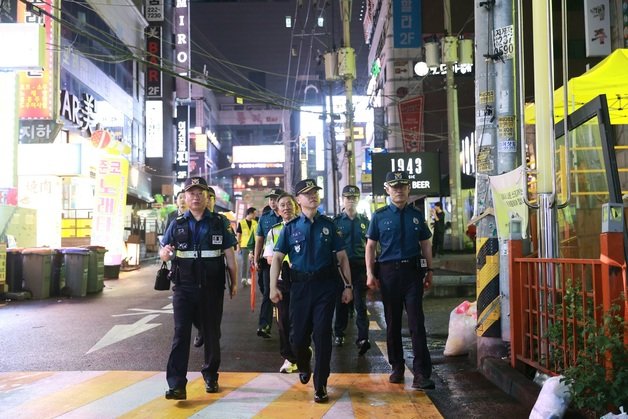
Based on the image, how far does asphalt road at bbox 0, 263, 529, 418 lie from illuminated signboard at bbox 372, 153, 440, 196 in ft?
19.4

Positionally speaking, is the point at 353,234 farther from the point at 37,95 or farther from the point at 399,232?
the point at 37,95

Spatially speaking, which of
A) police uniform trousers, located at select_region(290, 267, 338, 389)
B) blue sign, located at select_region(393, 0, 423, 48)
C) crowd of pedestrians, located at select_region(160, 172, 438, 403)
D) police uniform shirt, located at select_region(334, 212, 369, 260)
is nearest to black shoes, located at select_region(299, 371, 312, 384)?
crowd of pedestrians, located at select_region(160, 172, 438, 403)

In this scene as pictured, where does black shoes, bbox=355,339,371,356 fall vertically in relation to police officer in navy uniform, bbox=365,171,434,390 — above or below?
below

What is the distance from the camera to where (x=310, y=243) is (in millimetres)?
5438

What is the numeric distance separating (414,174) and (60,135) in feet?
47.5

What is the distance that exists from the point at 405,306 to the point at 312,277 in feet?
3.57

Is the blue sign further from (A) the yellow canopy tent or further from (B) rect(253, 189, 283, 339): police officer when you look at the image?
(B) rect(253, 189, 283, 339): police officer

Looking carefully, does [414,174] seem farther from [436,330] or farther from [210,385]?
[210,385]

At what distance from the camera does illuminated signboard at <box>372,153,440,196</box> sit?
59.0 ft

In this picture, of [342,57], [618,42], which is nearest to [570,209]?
[618,42]

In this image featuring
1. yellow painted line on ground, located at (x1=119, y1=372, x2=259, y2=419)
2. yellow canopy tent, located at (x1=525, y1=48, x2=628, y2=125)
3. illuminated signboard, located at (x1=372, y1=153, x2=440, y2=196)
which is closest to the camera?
yellow painted line on ground, located at (x1=119, y1=372, x2=259, y2=419)

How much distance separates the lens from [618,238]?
3.74 meters

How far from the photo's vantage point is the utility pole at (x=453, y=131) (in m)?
21.4

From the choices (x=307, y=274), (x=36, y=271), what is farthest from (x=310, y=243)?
(x=36, y=271)
